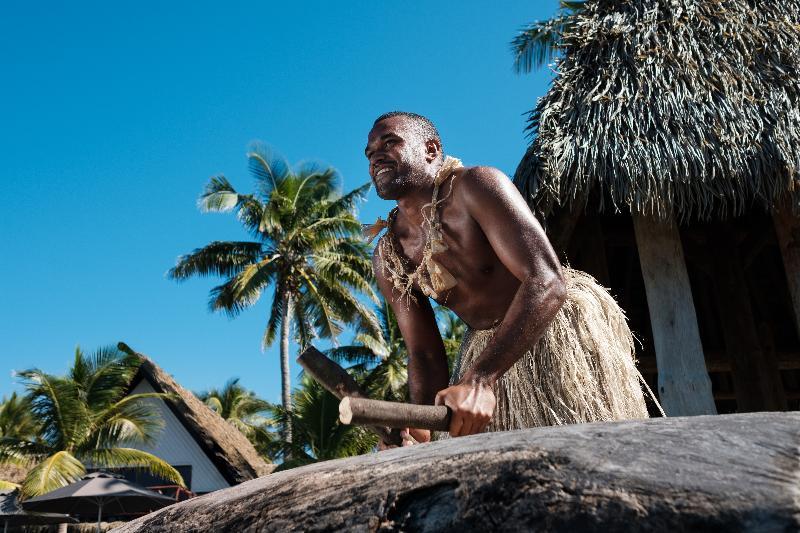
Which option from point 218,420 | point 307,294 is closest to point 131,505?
point 218,420

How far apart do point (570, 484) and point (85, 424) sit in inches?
746

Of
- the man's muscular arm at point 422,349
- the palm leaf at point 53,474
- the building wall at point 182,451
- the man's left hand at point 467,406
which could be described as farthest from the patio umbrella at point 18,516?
the man's left hand at point 467,406

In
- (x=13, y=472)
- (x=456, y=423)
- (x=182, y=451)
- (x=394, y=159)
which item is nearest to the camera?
(x=456, y=423)

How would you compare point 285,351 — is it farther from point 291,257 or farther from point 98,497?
point 98,497

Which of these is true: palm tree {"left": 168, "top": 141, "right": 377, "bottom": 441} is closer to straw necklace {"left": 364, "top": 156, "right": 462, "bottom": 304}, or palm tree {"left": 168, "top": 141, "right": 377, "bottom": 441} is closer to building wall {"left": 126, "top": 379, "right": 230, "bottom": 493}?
building wall {"left": 126, "top": 379, "right": 230, "bottom": 493}

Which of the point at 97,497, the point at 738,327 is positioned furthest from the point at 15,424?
the point at 738,327

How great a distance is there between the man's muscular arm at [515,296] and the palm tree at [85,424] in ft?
54.5

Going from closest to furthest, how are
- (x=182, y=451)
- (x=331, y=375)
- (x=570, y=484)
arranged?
1. (x=570, y=484)
2. (x=331, y=375)
3. (x=182, y=451)

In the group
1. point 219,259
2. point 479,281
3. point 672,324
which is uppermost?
point 219,259

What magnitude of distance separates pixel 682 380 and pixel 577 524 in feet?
18.8

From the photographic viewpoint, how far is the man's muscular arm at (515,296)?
1.72m

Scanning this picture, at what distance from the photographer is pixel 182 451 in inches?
796

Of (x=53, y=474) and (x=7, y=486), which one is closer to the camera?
(x=53, y=474)

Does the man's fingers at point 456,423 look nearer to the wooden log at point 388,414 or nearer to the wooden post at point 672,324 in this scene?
the wooden log at point 388,414
